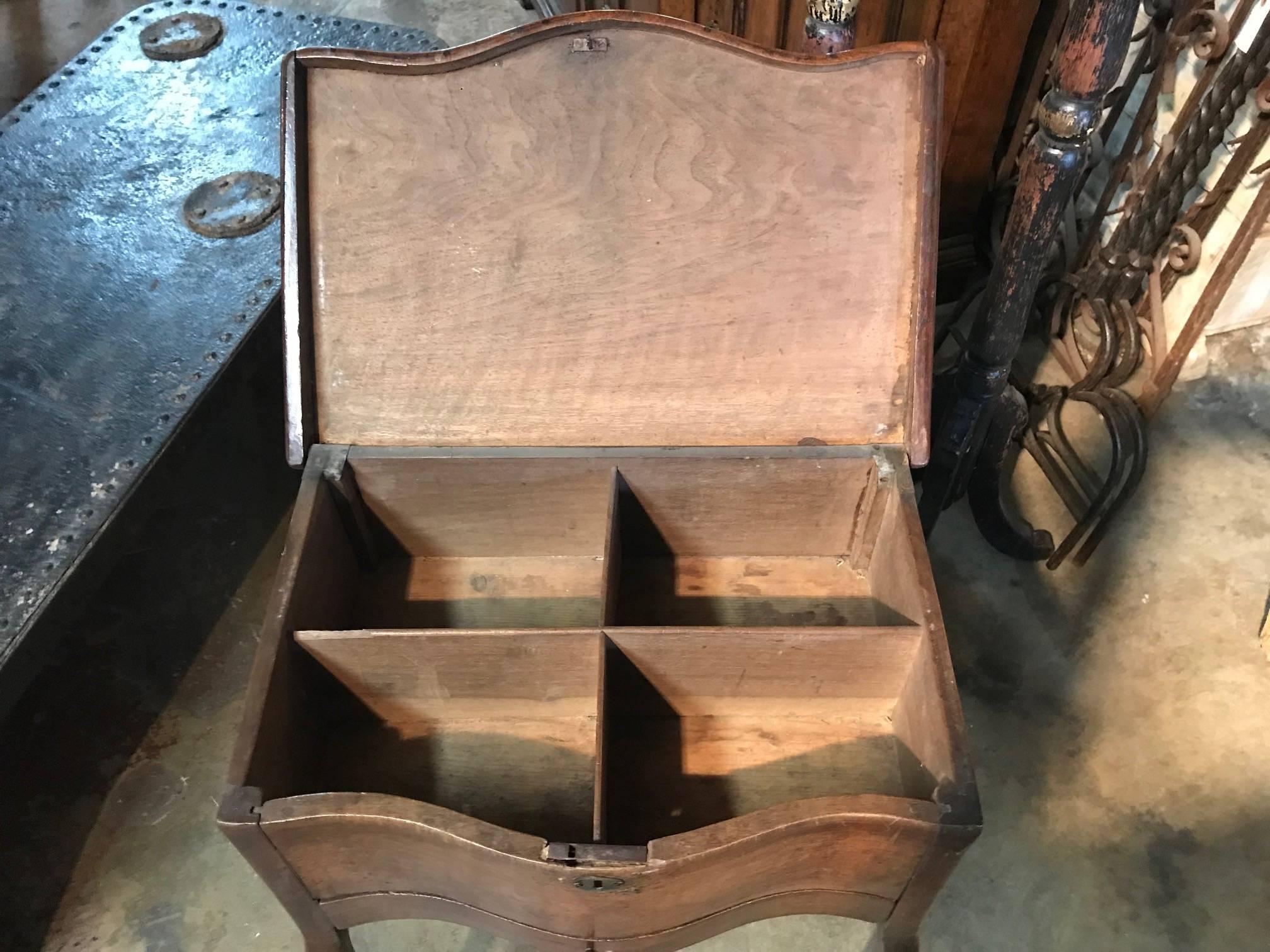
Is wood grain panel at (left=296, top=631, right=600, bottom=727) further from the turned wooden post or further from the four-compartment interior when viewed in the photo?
the turned wooden post

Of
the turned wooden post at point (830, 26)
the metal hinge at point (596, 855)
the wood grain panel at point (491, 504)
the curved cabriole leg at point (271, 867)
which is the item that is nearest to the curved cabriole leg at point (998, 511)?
the turned wooden post at point (830, 26)

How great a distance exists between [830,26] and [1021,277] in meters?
0.44

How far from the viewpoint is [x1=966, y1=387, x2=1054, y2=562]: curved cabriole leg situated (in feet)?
5.56

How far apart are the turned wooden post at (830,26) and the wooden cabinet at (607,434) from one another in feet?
0.62

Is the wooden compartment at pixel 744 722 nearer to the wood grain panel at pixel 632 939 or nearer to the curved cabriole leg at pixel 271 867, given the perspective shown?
the wood grain panel at pixel 632 939

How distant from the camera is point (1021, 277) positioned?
132 cm

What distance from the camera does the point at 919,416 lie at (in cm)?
115

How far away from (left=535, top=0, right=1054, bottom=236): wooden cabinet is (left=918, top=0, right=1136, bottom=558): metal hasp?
17.0 inches

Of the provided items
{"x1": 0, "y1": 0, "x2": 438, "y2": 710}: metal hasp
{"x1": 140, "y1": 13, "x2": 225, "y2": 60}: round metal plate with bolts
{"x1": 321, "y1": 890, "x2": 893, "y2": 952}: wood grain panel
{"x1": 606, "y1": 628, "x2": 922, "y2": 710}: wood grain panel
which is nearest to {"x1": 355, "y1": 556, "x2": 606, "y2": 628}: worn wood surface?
{"x1": 606, "y1": 628, "x2": 922, "y2": 710}: wood grain panel

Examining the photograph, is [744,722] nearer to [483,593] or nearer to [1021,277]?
[483,593]

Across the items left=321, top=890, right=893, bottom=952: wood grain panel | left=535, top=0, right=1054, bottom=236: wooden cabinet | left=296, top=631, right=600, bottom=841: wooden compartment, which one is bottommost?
left=321, top=890, right=893, bottom=952: wood grain panel

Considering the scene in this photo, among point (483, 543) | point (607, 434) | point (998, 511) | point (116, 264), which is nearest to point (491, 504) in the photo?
point (483, 543)

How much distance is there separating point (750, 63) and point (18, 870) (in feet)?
5.48

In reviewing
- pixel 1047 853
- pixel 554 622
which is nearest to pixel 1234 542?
pixel 1047 853
